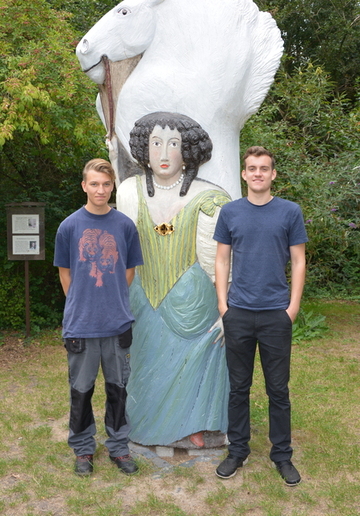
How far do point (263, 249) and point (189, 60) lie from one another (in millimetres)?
1092

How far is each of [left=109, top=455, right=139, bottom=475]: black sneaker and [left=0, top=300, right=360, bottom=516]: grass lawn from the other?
0.03 meters

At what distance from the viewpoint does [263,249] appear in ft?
8.53

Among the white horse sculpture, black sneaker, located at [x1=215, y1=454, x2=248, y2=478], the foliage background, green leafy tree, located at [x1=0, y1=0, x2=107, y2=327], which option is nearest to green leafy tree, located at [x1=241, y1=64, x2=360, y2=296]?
the foliage background

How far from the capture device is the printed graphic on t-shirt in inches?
107

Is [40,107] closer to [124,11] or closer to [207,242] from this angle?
[124,11]

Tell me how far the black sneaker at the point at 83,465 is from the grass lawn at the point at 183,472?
3 centimetres

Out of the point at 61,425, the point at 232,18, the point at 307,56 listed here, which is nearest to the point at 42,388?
the point at 61,425

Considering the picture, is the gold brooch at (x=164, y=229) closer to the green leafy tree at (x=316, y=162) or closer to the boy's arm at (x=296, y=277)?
the boy's arm at (x=296, y=277)

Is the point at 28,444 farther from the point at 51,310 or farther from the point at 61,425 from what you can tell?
the point at 51,310

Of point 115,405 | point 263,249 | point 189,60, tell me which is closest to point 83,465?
point 115,405

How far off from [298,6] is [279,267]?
9.60 meters

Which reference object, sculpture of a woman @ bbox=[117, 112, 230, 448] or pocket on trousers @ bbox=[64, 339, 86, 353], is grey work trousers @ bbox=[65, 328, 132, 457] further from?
sculpture of a woman @ bbox=[117, 112, 230, 448]

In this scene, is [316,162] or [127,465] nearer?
[127,465]

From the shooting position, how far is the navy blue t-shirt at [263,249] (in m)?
2.59
